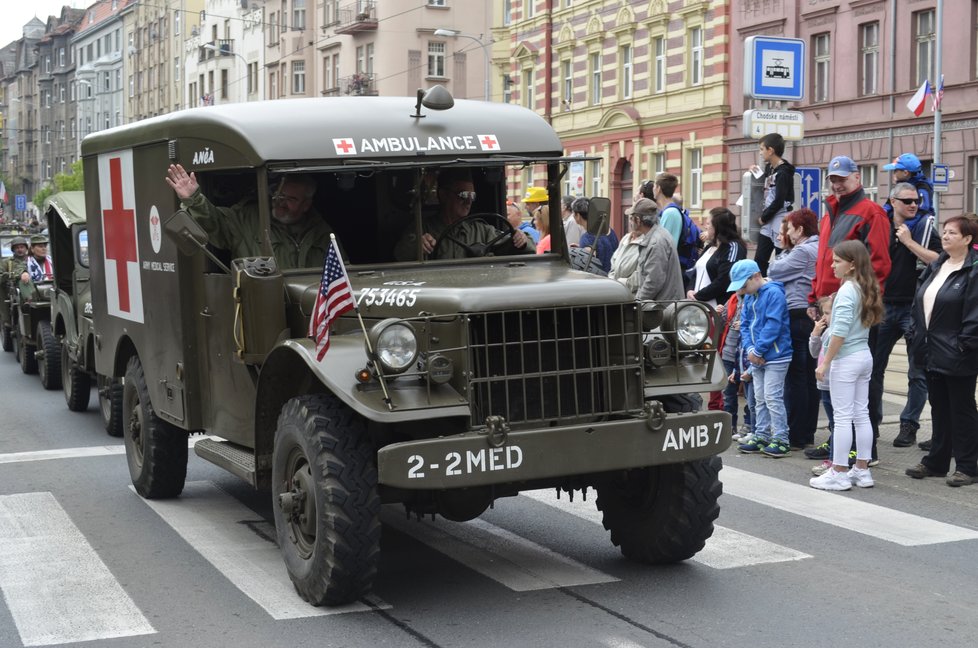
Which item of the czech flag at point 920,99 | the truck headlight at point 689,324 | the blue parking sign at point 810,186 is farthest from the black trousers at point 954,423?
the czech flag at point 920,99

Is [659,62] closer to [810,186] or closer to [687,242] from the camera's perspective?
[810,186]

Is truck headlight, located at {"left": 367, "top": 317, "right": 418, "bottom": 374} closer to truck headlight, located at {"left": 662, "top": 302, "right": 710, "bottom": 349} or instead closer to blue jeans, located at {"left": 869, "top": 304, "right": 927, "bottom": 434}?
truck headlight, located at {"left": 662, "top": 302, "right": 710, "bottom": 349}

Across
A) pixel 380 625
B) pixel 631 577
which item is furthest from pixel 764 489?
pixel 380 625

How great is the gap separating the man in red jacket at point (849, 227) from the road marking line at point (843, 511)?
1.51 meters

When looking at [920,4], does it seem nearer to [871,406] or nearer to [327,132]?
[871,406]

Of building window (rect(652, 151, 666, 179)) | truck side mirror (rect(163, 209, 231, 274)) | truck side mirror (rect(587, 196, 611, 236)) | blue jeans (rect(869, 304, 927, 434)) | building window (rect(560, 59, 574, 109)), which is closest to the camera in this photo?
truck side mirror (rect(163, 209, 231, 274))

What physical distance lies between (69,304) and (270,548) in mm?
8424

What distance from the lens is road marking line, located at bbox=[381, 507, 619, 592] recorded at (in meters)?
7.04

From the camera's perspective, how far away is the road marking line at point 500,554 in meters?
7.04

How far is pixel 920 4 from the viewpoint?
3397 centimetres

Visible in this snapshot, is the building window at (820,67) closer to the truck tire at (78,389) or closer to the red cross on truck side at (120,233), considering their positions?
the truck tire at (78,389)

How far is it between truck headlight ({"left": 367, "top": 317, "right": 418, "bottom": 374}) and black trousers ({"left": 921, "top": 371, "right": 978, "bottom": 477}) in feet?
15.8

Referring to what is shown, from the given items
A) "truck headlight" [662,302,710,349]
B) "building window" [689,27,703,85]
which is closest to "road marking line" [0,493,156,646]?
"truck headlight" [662,302,710,349]

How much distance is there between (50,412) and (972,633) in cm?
1102
